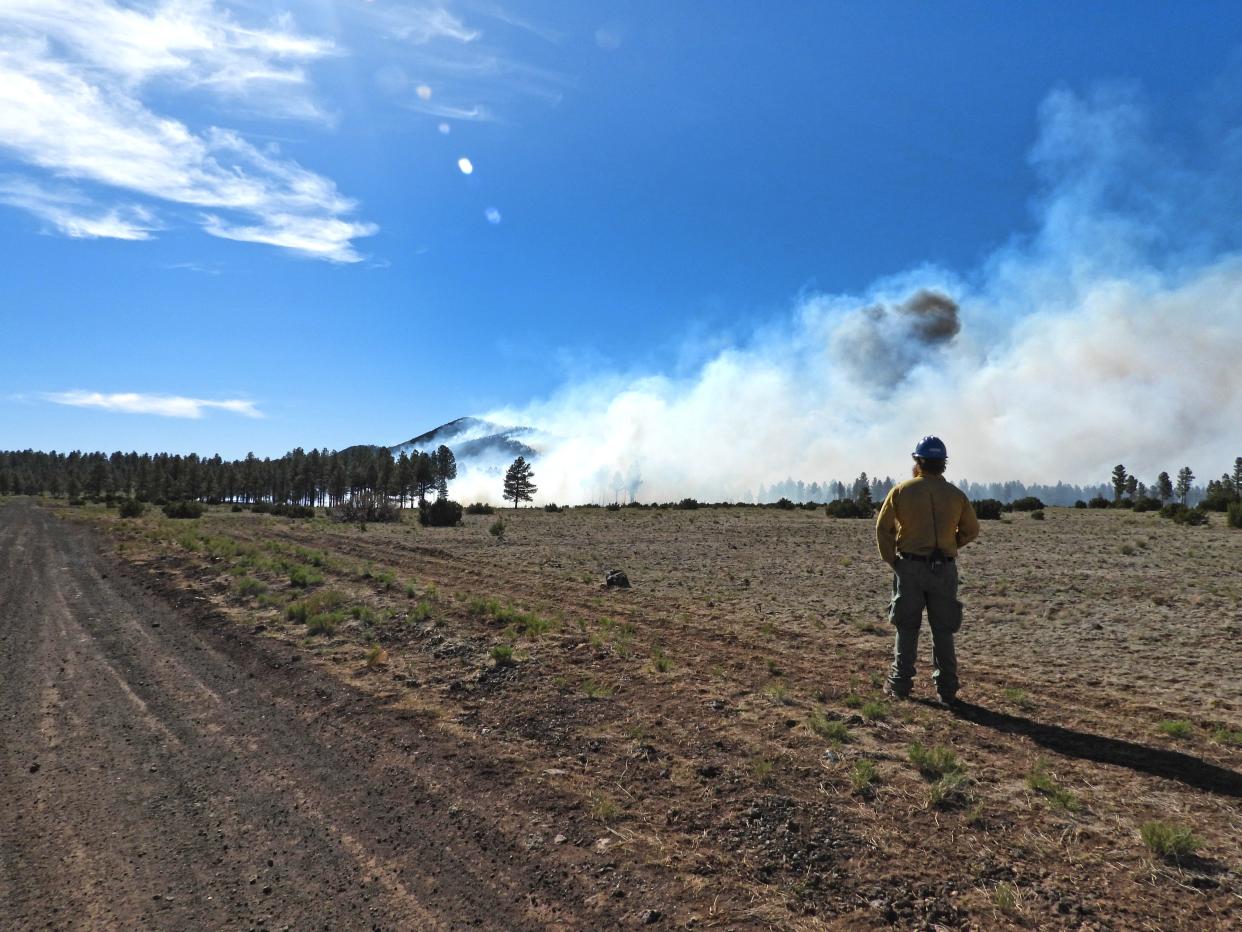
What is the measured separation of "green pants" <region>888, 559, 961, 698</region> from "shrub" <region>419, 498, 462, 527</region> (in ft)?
132

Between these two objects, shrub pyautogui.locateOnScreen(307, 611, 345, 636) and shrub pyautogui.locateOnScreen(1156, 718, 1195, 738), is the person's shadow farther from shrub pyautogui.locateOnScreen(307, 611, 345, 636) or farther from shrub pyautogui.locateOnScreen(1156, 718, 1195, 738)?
shrub pyautogui.locateOnScreen(307, 611, 345, 636)

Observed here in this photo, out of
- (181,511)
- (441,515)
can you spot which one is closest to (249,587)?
(441,515)

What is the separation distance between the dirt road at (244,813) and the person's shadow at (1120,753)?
15.5ft

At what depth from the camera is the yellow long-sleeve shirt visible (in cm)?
732

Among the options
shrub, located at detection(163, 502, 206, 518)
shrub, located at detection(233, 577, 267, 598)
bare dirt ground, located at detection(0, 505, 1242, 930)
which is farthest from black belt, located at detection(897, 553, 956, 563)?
shrub, located at detection(163, 502, 206, 518)

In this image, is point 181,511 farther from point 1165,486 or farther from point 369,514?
point 1165,486

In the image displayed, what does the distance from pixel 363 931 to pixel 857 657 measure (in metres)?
7.64

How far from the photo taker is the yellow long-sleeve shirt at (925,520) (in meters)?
7.32

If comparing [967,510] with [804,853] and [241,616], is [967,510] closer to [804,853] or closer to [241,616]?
[804,853]

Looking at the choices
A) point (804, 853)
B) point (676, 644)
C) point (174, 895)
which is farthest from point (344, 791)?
point (676, 644)

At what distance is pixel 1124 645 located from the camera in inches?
392

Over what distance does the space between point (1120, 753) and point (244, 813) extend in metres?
7.44

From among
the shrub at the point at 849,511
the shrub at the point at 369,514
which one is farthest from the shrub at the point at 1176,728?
the shrub at the point at 369,514

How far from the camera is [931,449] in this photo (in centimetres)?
764
